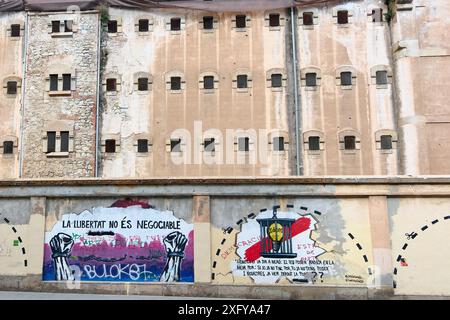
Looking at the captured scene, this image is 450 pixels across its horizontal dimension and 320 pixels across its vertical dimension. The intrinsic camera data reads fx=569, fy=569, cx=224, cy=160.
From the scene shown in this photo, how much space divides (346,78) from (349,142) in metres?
2.60

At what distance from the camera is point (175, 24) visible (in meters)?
23.3

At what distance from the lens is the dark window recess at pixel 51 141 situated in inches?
880

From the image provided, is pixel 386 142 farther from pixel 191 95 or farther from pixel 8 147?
pixel 8 147

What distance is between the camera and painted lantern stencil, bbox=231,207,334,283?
1183 cm

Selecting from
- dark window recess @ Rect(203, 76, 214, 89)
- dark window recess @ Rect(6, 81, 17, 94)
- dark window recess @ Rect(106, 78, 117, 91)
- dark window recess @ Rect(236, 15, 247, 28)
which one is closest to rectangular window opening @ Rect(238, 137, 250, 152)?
dark window recess @ Rect(203, 76, 214, 89)

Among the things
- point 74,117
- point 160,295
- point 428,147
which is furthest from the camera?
point 74,117

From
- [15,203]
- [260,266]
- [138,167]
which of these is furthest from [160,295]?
[138,167]

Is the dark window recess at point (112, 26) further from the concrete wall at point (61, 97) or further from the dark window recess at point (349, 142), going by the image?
the dark window recess at point (349, 142)

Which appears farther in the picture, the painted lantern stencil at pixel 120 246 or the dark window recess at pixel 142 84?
the dark window recess at pixel 142 84

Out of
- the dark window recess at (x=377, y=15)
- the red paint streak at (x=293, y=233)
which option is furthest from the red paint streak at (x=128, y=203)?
the dark window recess at (x=377, y=15)

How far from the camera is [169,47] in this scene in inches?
909

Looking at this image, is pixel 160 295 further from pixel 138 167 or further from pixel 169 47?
pixel 169 47

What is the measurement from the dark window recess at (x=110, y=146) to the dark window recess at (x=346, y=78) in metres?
9.32

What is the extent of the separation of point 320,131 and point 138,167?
7210 millimetres
